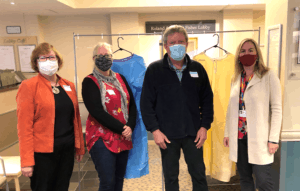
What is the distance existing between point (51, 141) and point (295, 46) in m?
1.96

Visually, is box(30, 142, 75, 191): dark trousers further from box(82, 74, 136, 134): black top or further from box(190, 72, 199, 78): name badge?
box(190, 72, 199, 78): name badge

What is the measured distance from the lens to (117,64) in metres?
2.02

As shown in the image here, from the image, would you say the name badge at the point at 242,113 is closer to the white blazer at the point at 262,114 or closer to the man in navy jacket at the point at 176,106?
the white blazer at the point at 262,114

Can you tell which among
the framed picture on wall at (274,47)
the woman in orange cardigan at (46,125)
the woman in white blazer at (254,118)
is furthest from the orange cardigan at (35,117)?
the framed picture on wall at (274,47)

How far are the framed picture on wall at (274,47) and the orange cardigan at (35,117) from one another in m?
1.79

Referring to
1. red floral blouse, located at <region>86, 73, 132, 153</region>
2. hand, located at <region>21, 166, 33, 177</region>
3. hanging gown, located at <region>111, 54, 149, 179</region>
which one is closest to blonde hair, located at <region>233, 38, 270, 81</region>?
hanging gown, located at <region>111, 54, 149, 179</region>

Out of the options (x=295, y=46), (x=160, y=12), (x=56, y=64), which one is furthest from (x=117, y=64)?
(x=160, y=12)

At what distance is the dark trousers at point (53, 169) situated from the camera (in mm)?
1395

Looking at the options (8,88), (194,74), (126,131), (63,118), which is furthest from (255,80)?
(8,88)

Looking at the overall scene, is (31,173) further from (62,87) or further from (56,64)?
(56,64)

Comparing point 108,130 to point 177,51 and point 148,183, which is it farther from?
point 148,183

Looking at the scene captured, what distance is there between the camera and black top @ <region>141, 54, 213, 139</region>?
1469 mm

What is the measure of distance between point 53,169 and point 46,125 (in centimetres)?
31

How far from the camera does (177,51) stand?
1.45 m
